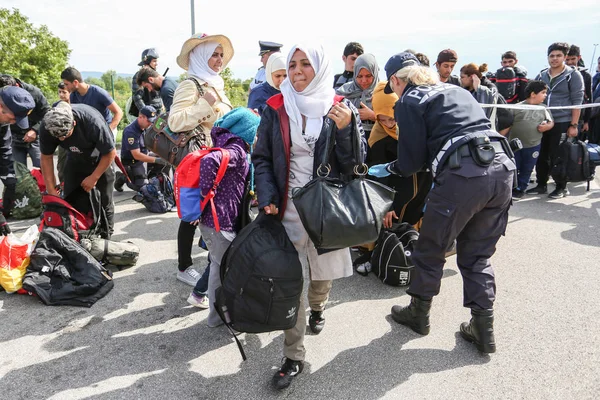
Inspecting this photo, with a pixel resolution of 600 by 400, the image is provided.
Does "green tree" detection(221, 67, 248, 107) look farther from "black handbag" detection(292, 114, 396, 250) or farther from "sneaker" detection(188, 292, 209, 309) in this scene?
"black handbag" detection(292, 114, 396, 250)

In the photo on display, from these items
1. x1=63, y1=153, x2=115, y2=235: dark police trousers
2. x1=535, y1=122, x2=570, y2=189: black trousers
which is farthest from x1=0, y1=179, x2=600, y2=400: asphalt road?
x1=535, y1=122, x2=570, y2=189: black trousers

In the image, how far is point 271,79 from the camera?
374 centimetres

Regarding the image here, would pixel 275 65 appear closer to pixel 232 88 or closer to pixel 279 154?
pixel 279 154

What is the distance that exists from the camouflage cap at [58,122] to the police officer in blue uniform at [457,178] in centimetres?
257

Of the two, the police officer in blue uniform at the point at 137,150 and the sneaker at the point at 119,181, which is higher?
the police officer in blue uniform at the point at 137,150

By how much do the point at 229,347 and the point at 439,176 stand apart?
170 centimetres

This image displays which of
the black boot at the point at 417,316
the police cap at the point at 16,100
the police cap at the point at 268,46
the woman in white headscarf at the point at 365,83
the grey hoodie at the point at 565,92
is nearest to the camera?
the black boot at the point at 417,316

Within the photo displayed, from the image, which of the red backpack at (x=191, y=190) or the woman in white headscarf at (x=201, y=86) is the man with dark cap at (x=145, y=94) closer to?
the woman in white headscarf at (x=201, y=86)

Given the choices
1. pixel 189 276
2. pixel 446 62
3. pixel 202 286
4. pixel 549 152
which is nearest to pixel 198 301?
pixel 202 286

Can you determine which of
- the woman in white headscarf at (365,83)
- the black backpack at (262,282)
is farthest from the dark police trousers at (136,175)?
the black backpack at (262,282)

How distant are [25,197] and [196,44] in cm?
331

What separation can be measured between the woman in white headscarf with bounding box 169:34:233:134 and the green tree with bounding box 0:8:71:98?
903 cm

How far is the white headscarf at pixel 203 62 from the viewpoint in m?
3.19

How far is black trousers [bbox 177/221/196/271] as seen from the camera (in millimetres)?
3134
